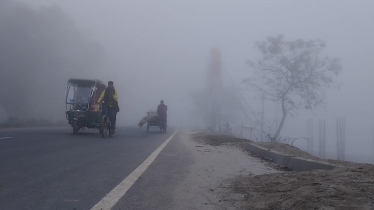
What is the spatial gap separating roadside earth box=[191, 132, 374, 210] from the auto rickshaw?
40.7 ft

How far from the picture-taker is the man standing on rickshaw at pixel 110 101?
17.5m

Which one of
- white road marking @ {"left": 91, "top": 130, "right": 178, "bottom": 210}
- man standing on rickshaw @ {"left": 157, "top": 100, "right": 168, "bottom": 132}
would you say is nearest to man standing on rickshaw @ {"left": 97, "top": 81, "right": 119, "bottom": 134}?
white road marking @ {"left": 91, "top": 130, "right": 178, "bottom": 210}

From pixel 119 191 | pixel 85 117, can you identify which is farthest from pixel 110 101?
pixel 119 191

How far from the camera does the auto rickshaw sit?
61.4 ft

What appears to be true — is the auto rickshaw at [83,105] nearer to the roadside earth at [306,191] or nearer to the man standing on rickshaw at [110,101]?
the man standing on rickshaw at [110,101]

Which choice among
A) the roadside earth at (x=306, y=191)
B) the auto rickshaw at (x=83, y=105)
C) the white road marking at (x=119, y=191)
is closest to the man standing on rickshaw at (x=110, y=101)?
the auto rickshaw at (x=83, y=105)

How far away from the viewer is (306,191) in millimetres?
5574

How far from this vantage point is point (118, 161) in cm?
955

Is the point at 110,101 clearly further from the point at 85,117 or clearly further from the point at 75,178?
the point at 75,178

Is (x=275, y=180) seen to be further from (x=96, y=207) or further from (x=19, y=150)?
(x=19, y=150)

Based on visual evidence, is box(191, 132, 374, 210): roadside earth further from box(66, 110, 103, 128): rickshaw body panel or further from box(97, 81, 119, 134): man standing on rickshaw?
box(66, 110, 103, 128): rickshaw body panel

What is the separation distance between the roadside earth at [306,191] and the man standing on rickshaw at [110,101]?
11.0 metres

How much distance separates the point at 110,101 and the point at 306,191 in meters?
13.1

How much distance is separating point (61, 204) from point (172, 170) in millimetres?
3504
